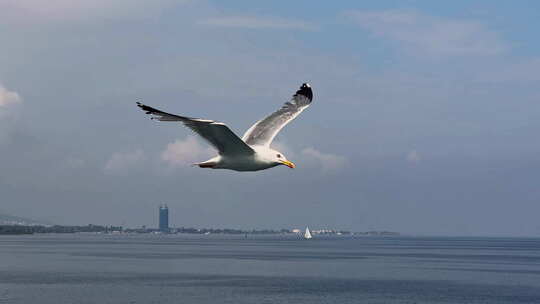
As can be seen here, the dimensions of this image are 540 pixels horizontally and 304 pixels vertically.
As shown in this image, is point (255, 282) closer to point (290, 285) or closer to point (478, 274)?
point (290, 285)

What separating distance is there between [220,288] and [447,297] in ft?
102

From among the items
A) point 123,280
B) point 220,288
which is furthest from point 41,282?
point 220,288

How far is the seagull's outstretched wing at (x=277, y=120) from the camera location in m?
25.5

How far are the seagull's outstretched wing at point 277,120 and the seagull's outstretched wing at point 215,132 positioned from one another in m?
4.20

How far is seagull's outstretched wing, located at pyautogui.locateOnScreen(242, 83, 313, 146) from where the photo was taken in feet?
83.5

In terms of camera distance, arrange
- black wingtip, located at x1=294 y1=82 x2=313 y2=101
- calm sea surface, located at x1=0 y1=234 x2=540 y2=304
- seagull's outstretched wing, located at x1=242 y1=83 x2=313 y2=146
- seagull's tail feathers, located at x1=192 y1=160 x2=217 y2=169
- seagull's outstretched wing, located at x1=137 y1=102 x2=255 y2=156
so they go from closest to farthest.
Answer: seagull's outstretched wing, located at x1=137 y1=102 x2=255 y2=156, seagull's tail feathers, located at x1=192 y1=160 x2=217 y2=169, seagull's outstretched wing, located at x1=242 y1=83 x2=313 y2=146, black wingtip, located at x1=294 y1=82 x2=313 y2=101, calm sea surface, located at x1=0 y1=234 x2=540 y2=304

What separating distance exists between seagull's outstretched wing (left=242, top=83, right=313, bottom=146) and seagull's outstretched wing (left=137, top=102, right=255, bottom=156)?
13.8 feet

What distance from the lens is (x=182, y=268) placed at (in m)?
156

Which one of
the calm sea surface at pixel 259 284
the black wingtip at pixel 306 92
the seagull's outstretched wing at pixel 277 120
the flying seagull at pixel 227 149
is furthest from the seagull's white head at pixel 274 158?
the calm sea surface at pixel 259 284

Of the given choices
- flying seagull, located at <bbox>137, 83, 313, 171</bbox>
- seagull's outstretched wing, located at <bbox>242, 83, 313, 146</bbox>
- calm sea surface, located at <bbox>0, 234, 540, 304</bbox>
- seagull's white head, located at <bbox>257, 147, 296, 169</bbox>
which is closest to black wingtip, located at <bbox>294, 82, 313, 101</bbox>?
seagull's outstretched wing, located at <bbox>242, 83, 313, 146</bbox>

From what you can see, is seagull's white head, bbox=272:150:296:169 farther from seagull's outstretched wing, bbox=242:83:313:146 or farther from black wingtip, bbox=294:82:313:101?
black wingtip, bbox=294:82:313:101

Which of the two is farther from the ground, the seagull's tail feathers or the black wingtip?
the black wingtip

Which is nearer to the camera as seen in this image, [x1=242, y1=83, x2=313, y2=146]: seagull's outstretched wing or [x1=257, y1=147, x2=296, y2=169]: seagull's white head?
[x1=257, y1=147, x2=296, y2=169]: seagull's white head

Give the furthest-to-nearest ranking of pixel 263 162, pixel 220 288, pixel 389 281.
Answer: pixel 389 281 < pixel 220 288 < pixel 263 162
